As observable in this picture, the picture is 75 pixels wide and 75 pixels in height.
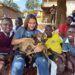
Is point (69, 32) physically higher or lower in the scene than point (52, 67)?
higher

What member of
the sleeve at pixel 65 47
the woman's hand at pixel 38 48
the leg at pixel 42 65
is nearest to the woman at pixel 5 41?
the woman's hand at pixel 38 48

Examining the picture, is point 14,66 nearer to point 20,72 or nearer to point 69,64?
point 20,72

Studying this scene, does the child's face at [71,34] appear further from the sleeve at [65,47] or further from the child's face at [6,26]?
the child's face at [6,26]

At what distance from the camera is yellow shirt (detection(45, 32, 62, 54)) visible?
714 cm

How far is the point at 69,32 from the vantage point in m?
7.12

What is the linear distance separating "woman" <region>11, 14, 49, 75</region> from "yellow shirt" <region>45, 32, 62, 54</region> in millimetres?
486

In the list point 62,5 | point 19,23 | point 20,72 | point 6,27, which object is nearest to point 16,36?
point 6,27

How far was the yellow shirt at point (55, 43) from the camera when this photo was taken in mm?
7145

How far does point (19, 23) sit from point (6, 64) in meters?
3.68

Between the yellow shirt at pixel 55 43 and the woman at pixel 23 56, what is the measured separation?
49 centimetres

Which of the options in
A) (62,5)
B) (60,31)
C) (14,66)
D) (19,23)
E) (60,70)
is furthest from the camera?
(62,5)

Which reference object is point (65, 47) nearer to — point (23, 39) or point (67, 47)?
point (67, 47)

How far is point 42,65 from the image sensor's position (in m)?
6.54

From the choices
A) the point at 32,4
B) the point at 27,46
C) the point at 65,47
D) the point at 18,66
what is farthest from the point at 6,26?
the point at 32,4
